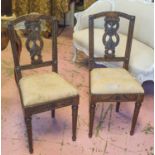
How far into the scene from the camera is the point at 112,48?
2.26 m

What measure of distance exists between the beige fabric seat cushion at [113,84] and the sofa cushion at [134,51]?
14.7 inches

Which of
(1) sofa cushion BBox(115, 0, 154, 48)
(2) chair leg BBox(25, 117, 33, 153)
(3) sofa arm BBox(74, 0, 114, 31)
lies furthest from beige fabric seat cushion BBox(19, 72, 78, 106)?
(3) sofa arm BBox(74, 0, 114, 31)

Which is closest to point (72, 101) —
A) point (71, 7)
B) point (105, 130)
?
point (105, 130)

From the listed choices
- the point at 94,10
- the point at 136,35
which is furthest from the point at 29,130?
the point at 94,10

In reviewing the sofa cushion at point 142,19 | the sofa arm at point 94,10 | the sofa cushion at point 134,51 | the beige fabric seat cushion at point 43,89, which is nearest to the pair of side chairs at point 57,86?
the beige fabric seat cushion at point 43,89

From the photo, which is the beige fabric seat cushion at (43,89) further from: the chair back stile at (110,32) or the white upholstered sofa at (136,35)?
the white upholstered sofa at (136,35)

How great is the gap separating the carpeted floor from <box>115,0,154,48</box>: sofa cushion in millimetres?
557

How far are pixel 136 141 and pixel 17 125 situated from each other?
942 mm

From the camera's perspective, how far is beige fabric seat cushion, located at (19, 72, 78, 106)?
1.84 meters

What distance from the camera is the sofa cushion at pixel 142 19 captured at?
9.00 feet

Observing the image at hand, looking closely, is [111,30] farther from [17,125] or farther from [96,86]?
[17,125]

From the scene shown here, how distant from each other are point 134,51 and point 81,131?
94 cm

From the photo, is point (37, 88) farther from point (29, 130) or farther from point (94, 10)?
point (94, 10)

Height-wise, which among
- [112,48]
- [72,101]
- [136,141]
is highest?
[112,48]
